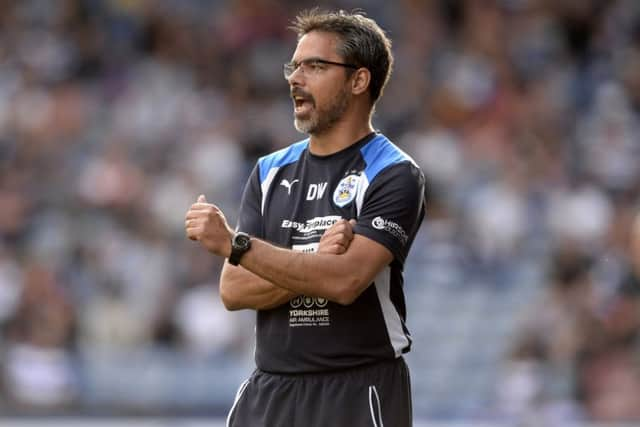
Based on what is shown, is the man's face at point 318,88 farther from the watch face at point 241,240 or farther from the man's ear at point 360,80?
the watch face at point 241,240

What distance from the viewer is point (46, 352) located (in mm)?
12414

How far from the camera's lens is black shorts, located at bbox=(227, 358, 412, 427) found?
18.5 feet

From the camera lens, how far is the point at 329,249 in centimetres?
555

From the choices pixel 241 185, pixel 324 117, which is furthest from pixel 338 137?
pixel 241 185

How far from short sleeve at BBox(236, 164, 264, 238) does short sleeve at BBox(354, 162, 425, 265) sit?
1.60 feet

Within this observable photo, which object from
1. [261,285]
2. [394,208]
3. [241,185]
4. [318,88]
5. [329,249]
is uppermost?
[241,185]

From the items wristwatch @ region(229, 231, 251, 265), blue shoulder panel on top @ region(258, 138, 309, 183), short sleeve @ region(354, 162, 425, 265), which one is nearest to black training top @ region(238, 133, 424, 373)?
short sleeve @ region(354, 162, 425, 265)

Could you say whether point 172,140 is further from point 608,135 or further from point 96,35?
point 608,135

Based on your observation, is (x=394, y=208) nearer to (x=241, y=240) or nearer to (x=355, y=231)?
(x=355, y=231)

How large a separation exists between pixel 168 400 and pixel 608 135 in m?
5.12

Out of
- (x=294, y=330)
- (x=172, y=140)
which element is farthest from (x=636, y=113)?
(x=294, y=330)

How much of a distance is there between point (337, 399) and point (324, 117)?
1.14m

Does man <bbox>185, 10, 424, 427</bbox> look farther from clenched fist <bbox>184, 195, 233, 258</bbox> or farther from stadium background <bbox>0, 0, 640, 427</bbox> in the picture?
stadium background <bbox>0, 0, 640, 427</bbox>

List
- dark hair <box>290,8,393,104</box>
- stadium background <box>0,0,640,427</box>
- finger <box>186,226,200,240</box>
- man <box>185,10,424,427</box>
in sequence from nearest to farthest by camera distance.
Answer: finger <box>186,226,200,240</box>
man <box>185,10,424,427</box>
dark hair <box>290,8,393,104</box>
stadium background <box>0,0,640,427</box>
